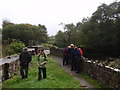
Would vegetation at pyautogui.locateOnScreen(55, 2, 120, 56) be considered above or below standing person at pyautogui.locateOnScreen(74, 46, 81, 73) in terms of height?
above

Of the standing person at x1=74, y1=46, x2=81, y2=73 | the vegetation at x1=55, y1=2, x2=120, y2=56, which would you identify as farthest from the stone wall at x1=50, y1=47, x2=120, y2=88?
the vegetation at x1=55, y1=2, x2=120, y2=56

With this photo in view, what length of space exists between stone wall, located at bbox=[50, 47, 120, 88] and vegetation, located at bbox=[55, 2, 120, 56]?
21.3 meters

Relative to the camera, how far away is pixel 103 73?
11.5 m

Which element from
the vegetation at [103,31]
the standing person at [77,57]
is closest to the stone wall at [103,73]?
the standing person at [77,57]

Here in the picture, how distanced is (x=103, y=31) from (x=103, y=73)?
→ 2541cm

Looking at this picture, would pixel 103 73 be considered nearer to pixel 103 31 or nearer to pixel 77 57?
pixel 77 57

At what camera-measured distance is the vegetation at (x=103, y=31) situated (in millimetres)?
36325

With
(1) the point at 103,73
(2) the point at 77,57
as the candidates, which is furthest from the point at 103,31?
(1) the point at 103,73

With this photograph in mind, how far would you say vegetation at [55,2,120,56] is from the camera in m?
36.3

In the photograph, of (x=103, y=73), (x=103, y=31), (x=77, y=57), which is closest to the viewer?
(x=103, y=73)

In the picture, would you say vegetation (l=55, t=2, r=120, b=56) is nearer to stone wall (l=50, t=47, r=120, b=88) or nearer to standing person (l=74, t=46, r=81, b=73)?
standing person (l=74, t=46, r=81, b=73)

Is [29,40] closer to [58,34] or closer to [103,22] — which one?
[58,34]

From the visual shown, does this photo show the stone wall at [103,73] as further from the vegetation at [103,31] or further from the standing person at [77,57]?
the vegetation at [103,31]

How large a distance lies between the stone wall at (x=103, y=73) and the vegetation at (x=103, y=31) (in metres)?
21.3
